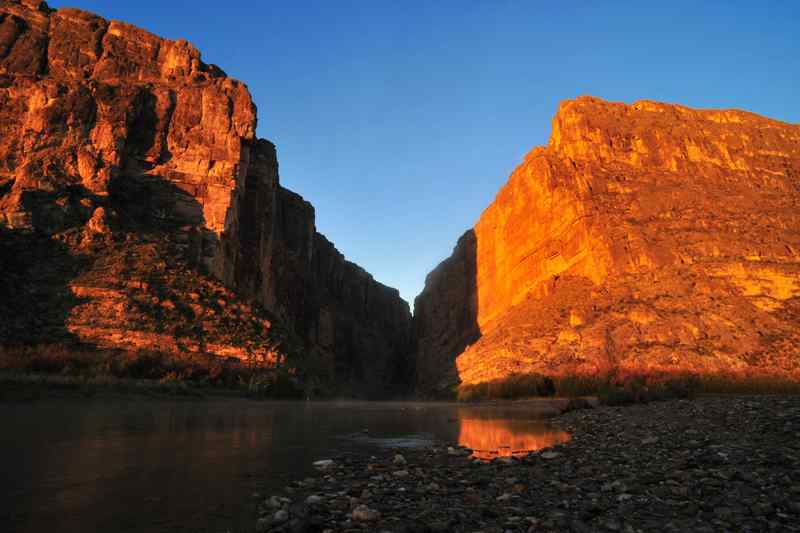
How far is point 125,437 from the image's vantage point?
10461mm

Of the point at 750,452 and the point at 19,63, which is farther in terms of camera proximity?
the point at 19,63

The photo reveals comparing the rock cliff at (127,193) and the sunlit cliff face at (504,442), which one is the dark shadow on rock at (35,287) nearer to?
the rock cliff at (127,193)

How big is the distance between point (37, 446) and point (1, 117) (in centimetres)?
5170

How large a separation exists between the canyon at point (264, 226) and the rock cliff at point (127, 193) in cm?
18

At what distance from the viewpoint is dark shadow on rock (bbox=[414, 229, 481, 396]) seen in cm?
8888

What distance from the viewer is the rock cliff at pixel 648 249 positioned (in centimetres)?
4244

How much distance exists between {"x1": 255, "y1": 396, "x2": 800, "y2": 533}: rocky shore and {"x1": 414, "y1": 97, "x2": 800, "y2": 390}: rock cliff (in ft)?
113

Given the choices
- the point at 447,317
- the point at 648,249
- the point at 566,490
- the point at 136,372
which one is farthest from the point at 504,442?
the point at 447,317

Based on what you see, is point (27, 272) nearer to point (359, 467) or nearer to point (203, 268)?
point (203, 268)

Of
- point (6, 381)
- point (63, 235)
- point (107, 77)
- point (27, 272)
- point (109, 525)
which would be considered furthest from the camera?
point (107, 77)

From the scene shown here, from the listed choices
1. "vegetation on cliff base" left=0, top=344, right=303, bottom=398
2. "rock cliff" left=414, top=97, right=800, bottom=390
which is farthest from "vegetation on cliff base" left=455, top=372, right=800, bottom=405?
"vegetation on cliff base" left=0, top=344, right=303, bottom=398

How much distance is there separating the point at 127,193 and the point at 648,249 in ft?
180

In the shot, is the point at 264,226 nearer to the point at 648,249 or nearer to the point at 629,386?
the point at 648,249

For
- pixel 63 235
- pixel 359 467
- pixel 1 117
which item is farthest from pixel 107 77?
pixel 359 467
